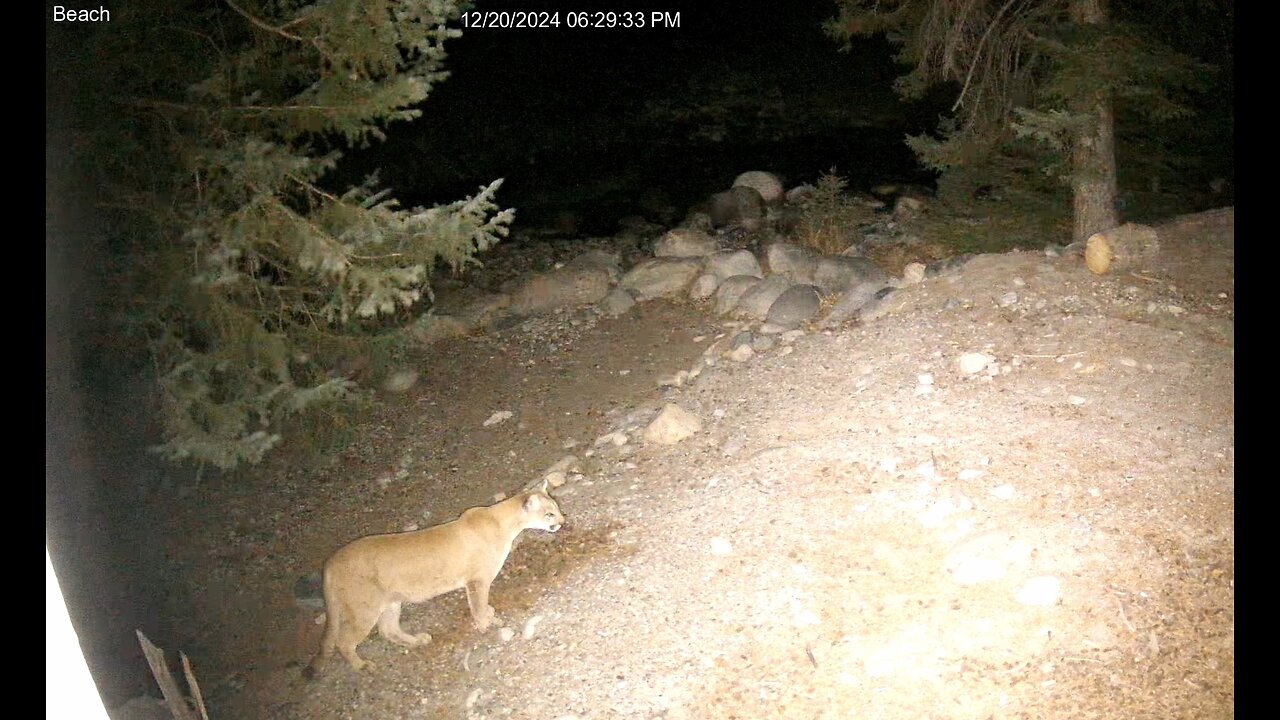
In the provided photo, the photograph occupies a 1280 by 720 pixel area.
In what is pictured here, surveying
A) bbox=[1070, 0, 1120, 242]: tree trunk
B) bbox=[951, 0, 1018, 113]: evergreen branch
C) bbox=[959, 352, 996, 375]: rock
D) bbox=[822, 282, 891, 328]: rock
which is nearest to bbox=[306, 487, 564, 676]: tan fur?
bbox=[959, 352, 996, 375]: rock

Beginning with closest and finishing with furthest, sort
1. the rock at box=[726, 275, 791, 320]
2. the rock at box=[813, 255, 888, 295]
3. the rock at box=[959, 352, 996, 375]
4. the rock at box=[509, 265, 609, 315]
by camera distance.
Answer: the rock at box=[959, 352, 996, 375] → the rock at box=[726, 275, 791, 320] → the rock at box=[813, 255, 888, 295] → the rock at box=[509, 265, 609, 315]

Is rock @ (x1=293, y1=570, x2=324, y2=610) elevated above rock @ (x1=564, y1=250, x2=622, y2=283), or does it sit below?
below

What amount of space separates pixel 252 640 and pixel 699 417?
3863 mm

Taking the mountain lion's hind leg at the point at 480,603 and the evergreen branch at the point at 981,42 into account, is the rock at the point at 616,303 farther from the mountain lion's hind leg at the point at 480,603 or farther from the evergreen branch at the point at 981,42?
the mountain lion's hind leg at the point at 480,603

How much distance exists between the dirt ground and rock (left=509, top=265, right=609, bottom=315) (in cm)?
178

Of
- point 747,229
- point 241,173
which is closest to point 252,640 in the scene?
point 241,173

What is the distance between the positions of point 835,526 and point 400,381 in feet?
18.3

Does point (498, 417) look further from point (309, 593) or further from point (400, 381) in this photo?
point (309, 593)

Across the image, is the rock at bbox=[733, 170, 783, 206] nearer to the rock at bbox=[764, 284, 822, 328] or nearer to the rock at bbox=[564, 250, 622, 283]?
the rock at bbox=[564, 250, 622, 283]

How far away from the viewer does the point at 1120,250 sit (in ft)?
28.7

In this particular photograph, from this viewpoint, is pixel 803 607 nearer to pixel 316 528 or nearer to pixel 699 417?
pixel 699 417

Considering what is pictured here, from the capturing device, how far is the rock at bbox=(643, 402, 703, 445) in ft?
26.3

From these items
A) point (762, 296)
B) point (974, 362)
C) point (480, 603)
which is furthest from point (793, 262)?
point (480, 603)

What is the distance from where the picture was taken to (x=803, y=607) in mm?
5523
